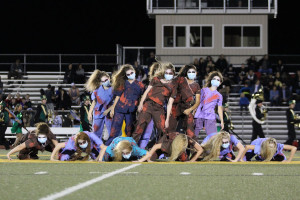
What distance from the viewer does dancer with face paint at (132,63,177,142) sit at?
1262 cm

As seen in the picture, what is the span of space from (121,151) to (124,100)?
1.65 metres

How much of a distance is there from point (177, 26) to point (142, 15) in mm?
13599

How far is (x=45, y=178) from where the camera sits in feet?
28.9

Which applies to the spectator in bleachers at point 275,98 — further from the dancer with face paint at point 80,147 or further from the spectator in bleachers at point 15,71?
the dancer with face paint at point 80,147

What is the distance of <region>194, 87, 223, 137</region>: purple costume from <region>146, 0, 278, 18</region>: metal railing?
20397mm

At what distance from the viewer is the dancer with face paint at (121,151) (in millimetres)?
11500

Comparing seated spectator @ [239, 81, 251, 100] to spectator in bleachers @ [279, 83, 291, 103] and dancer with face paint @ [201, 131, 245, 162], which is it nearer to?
spectator in bleachers @ [279, 83, 291, 103]

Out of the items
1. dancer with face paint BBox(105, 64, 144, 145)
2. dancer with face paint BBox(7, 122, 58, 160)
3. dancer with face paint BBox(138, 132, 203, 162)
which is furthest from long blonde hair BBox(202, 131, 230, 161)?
dancer with face paint BBox(7, 122, 58, 160)

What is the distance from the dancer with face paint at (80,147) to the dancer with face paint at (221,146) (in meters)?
1.82

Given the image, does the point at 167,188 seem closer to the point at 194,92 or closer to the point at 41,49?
the point at 194,92

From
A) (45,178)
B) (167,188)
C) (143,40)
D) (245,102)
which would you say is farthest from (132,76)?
(143,40)

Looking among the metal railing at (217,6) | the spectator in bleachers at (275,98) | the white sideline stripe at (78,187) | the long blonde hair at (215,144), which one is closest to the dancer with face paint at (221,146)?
the long blonde hair at (215,144)

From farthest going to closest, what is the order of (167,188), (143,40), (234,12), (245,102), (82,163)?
1. (143,40)
2. (234,12)
3. (245,102)
4. (82,163)
5. (167,188)

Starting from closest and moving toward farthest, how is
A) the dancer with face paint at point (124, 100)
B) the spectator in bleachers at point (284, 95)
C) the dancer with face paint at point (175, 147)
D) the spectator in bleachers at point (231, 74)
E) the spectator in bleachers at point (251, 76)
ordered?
the dancer with face paint at point (175, 147), the dancer with face paint at point (124, 100), the spectator in bleachers at point (284, 95), the spectator in bleachers at point (251, 76), the spectator in bleachers at point (231, 74)
